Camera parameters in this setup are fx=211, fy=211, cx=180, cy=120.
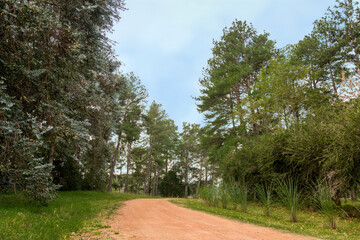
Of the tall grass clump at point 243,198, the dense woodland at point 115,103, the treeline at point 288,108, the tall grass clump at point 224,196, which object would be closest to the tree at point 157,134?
the dense woodland at point 115,103

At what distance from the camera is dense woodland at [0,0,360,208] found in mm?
5156

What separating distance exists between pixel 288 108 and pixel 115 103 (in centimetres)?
1262

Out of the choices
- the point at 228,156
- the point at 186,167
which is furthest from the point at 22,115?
the point at 186,167

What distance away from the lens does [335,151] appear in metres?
7.54

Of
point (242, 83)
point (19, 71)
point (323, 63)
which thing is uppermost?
point (323, 63)

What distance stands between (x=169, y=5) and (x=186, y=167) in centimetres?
3593

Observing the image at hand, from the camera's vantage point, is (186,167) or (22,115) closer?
(22,115)

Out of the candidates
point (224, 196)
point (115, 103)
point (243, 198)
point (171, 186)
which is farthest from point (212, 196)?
point (171, 186)

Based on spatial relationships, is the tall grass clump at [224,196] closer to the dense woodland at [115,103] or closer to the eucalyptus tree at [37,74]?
the dense woodland at [115,103]

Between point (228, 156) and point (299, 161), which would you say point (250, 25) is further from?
point (299, 161)

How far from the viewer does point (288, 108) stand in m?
16.1

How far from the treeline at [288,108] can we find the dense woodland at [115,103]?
0.24 feet

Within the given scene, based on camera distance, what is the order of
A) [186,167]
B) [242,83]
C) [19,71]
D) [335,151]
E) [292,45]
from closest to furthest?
[19,71] → [335,151] → [292,45] → [242,83] → [186,167]

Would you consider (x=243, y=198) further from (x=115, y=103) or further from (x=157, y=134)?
(x=157, y=134)
